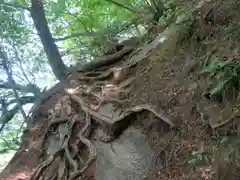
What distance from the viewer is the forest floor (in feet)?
12.2

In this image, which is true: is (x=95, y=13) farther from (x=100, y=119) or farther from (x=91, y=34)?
(x=100, y=119)

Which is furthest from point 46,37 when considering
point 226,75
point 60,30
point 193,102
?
point 226,75

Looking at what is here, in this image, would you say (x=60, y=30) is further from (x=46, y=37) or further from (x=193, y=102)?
(x=193, y=102)

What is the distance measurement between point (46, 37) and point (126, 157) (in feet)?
19.9

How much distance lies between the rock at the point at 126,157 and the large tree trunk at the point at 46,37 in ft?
16.7

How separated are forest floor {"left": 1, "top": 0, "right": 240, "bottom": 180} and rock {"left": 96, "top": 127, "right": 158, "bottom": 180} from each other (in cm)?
11

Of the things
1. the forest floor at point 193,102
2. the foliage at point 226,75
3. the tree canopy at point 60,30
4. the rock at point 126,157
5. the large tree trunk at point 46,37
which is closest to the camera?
the forest floor at point 193,102

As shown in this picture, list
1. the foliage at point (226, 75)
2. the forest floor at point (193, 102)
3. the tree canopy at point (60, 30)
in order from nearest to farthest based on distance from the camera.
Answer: the forest floor at point (193, 102)
the foliage at point (226, 75)
the tree canopy at point (60, 30)

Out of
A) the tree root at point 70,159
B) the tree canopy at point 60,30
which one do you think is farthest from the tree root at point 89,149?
the tree canopy at point 60,30

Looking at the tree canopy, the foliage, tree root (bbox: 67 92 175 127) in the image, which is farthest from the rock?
the tree canopy

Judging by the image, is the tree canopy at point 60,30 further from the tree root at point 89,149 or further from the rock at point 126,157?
the rock at point 126,157

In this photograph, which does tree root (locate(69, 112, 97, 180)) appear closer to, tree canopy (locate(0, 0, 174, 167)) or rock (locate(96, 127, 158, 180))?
rock (locate(96, 127, 158, 180))

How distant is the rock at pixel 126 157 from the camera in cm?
454

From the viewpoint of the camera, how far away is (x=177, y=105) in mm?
4727
